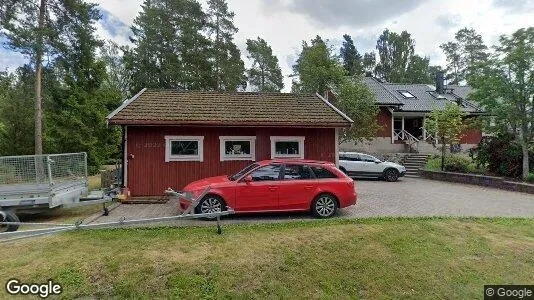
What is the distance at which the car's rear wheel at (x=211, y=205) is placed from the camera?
26.6ft

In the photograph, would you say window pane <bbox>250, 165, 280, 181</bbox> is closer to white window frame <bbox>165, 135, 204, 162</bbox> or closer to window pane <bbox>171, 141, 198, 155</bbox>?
white window frame <bbox>165, 135, 204, 162</bbox>

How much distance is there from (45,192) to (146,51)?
26.3m

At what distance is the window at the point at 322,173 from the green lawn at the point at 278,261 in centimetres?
153

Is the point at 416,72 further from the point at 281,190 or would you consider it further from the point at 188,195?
the point at 188,195

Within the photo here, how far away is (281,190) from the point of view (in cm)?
830

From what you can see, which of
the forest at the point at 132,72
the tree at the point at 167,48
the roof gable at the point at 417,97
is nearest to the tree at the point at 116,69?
the forest at the point at 132,72

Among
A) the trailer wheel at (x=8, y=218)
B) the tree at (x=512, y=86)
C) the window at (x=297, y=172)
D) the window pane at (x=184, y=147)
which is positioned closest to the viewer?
the trailer wheel at (x=8, y=218)

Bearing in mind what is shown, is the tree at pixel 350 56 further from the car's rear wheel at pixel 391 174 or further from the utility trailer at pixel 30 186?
the utility trailer at pixel 30 186

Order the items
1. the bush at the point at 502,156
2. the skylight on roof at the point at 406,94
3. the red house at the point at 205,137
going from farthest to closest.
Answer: the skylight on roof at the point at 406,94 < the bush at the point at 502,156 < the red house at the point at 205,137

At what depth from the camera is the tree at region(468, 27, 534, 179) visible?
13.2 metres

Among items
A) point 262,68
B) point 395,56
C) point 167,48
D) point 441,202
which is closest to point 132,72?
point 167,48

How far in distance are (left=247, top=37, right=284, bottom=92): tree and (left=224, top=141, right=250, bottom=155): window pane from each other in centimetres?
3293

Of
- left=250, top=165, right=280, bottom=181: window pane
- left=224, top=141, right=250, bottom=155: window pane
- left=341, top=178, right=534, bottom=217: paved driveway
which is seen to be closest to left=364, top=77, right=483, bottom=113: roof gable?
left=341, top=178, right=534, bottom=217: paved driveway

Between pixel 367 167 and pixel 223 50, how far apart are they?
24253 millimetres
